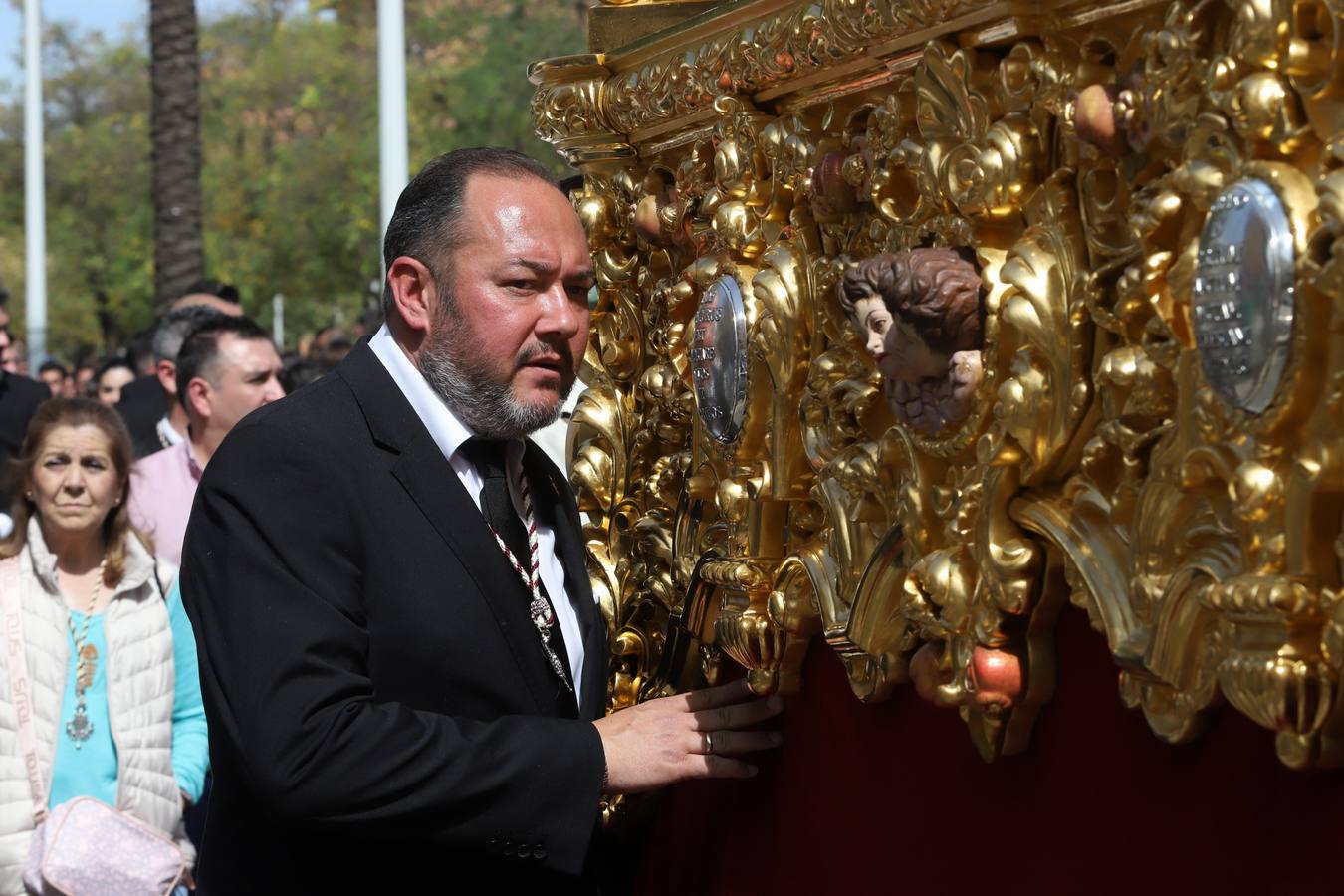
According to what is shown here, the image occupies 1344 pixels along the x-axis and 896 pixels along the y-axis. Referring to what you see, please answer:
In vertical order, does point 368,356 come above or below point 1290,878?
above

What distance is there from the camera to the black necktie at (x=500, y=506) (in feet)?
7.92

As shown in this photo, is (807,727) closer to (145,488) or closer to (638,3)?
(638,3)

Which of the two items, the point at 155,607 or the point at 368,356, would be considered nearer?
the point at 368,356

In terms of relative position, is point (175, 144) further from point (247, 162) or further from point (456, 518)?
point (247, 162)

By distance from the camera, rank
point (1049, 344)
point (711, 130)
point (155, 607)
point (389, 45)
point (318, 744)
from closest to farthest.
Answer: point (1049, 344), point (318, 744), point (711, 130), point (155, 607), point (389, 45)

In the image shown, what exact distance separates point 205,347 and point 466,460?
3.18 metres

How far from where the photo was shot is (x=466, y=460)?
95.8 inches

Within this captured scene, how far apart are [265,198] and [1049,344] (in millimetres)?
38979

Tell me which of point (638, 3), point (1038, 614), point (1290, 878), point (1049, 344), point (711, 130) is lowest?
point (1290, 878)

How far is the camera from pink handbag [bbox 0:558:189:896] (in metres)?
4.11

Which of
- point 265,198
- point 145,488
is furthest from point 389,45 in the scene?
point 265,198

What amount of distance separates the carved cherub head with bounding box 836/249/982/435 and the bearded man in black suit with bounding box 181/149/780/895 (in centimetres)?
57

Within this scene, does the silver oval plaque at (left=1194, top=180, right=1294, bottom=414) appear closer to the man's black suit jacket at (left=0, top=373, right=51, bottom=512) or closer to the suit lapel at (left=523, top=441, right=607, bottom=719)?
the suit lapel at (left=523, top=441, right=607, bottom=719)

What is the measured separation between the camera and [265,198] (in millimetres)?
39250
